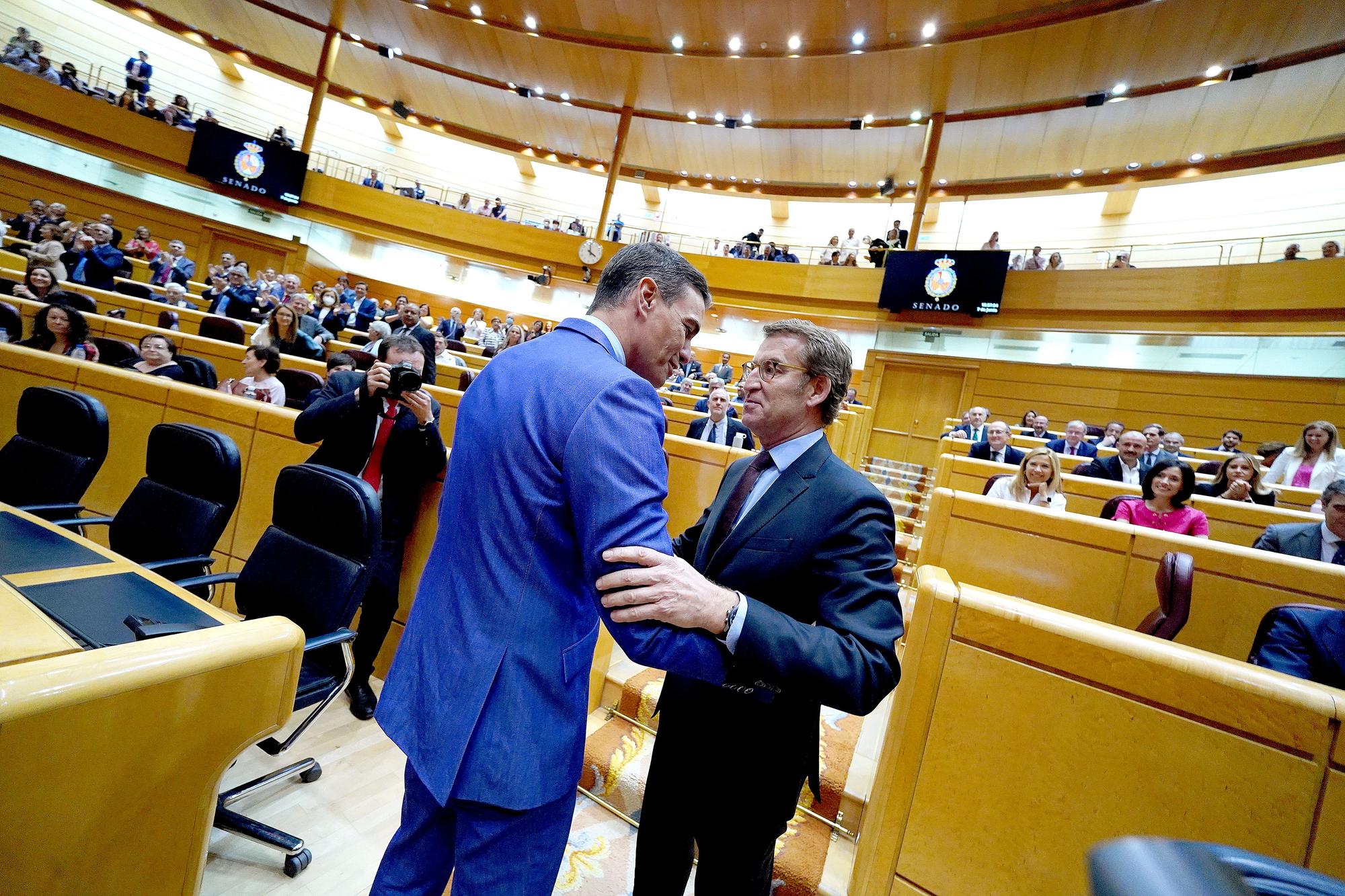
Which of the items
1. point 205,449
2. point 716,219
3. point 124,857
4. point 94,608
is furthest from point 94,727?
point 716,219

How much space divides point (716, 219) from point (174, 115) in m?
12.4

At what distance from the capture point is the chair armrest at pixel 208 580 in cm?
161

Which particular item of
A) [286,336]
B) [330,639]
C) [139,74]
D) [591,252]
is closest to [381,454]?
[330,639]

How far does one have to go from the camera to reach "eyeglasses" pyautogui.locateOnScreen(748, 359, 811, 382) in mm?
1153

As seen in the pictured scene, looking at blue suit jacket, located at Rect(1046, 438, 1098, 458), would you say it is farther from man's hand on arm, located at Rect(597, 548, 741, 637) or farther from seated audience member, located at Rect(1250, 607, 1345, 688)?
man's hand on arm, located at Rect(597, 548, 741, 637)

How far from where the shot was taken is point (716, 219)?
49.8 ft

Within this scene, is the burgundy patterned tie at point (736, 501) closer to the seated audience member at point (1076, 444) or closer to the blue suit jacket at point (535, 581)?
the blue suit jacket at point (535, 581)

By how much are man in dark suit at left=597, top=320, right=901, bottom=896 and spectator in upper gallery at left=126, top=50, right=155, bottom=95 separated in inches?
679

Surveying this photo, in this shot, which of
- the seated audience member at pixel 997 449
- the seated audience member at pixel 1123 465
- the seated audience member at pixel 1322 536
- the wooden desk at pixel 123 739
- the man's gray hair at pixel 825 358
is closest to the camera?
the wooden desk at pixel 123 739

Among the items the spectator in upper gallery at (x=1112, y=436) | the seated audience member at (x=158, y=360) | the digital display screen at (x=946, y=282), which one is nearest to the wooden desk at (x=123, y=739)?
the seated audience member at (x=158, y=360)

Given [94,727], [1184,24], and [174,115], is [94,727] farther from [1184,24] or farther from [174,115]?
[174,115]

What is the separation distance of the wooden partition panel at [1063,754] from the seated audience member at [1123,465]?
452 cm

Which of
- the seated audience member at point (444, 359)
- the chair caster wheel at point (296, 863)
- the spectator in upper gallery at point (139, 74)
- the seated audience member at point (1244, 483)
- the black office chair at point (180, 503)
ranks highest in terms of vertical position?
the spectator in upper gallery at point (139, 74)

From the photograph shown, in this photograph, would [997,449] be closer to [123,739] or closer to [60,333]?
[123,739]
